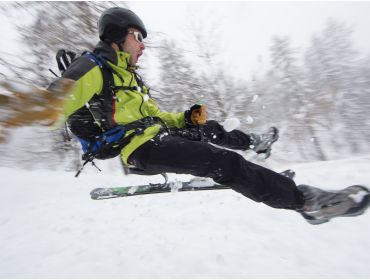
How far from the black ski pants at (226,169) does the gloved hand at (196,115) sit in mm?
893

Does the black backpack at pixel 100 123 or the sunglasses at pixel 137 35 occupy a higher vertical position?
the sunglasses at pixel 137 35

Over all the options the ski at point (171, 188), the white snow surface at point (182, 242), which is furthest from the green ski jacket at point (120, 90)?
the white snow surface at point (182, 242)

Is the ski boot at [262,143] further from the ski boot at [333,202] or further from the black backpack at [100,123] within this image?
the black backpack at [100,123]

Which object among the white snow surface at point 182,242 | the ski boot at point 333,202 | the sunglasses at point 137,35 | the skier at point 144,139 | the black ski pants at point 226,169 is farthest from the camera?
the sunglasses at point 137,35

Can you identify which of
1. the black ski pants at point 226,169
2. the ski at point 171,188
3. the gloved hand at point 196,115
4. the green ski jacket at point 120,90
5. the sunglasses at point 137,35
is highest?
the sunglasses at point 137,35

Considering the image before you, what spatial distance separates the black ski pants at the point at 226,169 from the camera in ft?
10.00

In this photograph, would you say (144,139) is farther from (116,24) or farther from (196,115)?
(116,24)

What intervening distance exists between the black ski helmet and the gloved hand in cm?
132

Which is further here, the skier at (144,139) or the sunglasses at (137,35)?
the sunglasses at (137,35)

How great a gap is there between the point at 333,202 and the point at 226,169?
1082 millimetres

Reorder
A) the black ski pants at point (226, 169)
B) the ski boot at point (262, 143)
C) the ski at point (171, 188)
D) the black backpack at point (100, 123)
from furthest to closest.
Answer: the ski boot at point (262, 143), the ski at point (171, 188), the black backpack at point (100, 123), the black ski pants at point (226, 169)

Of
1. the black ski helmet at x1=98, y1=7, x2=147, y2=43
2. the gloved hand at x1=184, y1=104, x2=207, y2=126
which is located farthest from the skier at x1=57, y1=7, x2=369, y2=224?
the gloved hand at x1=184, y1=104, x2=207, y2=126

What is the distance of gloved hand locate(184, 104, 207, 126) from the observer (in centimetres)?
403

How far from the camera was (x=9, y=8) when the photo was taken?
757cm
